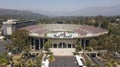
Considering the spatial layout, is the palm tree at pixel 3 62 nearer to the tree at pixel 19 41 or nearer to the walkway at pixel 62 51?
the tree at pixel 19 41

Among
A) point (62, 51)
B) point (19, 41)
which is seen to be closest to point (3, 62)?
point (19, 41)

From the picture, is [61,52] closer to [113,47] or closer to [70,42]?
[70,42]

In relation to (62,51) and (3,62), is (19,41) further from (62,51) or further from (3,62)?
(3,62)

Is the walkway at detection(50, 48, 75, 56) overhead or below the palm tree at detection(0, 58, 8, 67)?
below

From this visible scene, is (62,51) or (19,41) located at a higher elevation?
(19,41)

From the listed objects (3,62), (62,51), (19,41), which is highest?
(19,41)

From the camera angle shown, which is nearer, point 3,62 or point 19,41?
point 3,62

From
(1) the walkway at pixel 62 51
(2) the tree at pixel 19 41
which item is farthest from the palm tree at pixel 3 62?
(1) the walkway at pixel 62 51

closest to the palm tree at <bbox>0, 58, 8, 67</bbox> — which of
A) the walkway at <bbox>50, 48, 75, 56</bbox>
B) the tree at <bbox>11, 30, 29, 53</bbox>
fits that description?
the tree at <bbox>11, 30, 29, 53</bbox>

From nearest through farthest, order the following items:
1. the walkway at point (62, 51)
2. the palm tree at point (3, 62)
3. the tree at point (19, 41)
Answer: the palm tree at point (3, 62) < the tree at point (19, 41) < the walkway at point (62, 51)

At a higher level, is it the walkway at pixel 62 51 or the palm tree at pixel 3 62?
the palm tree at pixel 3 62

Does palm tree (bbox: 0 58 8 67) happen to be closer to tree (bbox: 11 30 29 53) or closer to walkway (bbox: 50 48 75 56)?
tree (bbox: 11 30 29 53)
